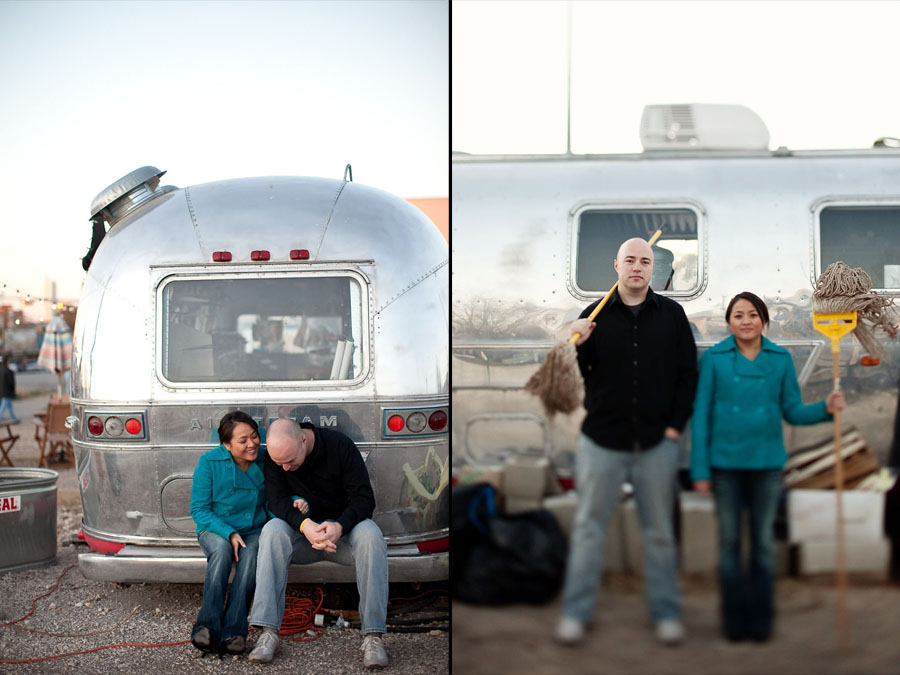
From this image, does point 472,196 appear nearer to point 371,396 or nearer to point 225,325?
point 371,396

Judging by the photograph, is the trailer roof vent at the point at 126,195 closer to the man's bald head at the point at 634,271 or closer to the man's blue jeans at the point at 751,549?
the man's bald head at the point at 634,271

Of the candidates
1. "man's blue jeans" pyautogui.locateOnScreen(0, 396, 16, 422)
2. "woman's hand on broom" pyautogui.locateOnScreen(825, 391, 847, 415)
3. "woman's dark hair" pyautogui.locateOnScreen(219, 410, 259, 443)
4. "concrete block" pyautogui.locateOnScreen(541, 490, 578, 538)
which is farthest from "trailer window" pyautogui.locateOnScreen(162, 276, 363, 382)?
"man's blue jeans" pyautogui.locateOnScreen(0, 396, 16, 422)

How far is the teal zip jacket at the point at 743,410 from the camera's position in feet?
8.07

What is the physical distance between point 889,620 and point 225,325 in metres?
3.44

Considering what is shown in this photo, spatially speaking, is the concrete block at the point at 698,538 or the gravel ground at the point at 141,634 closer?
the concrete block at the point at 698,538

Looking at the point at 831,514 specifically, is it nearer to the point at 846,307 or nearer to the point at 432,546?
the point at 846,307

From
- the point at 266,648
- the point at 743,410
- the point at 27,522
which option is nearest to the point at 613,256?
the point at 743,410

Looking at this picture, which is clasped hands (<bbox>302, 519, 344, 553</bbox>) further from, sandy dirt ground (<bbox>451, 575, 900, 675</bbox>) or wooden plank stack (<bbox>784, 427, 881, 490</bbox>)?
wooden plank stack (<bbox>784, 427, 881, 490</bbox>)

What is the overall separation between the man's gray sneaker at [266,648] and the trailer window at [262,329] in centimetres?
132

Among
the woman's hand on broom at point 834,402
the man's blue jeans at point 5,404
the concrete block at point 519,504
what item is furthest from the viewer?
the man's blue jeans at point 5,404

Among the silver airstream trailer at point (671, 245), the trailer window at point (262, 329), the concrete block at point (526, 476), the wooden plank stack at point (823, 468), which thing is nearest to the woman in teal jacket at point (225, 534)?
the trailer window at point (262, 329)

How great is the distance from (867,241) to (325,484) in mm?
2771

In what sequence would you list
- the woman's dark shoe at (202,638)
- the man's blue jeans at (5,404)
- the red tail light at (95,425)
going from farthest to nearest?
the man's blue jeans at (5,404), the red tail light at (95,425), the woman's dark shoe at (202,638)

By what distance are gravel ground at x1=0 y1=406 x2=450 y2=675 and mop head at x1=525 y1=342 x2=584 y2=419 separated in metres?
2.06
